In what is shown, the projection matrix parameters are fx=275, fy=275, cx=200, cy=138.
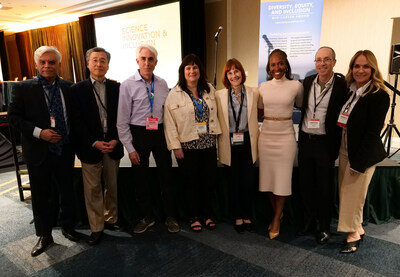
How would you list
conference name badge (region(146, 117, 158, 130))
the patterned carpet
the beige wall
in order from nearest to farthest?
the patterned carpet, conference name badge (region(146, 117, 158, 130)), the beige wall

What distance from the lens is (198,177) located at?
231 centimetres

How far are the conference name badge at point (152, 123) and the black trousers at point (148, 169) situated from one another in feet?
0.14

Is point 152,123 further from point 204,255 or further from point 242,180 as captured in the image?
point 204,255

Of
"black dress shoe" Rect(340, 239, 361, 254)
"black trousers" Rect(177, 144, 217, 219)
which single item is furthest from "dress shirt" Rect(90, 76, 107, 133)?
"black dress shoe" Rect(340, 239, 361, 254)

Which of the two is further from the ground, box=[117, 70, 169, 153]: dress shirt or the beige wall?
the beige wall

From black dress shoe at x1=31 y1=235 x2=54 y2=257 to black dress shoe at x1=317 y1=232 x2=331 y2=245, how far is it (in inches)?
85.6

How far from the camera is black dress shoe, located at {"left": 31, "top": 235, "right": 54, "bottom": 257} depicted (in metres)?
2.13

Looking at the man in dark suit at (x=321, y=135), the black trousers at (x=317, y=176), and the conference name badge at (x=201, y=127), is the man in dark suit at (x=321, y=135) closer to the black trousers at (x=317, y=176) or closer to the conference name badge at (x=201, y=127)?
the black trousers at (x=317, y=176)

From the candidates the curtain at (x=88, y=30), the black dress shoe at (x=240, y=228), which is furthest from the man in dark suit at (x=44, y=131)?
the curtain at (x=88, y=30)

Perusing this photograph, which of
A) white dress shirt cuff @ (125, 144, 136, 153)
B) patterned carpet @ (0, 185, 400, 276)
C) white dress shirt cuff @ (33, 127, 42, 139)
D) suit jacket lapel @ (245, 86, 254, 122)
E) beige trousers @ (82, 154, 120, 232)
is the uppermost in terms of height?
suit jacket lapel @ (245, 86, 254, 122)

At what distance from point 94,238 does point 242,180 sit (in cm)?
131

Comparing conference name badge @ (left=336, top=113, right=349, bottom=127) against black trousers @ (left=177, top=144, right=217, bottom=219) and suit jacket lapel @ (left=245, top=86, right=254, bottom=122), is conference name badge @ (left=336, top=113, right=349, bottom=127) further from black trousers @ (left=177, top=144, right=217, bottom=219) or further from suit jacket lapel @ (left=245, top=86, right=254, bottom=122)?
black trousers @ (left=177, top=144, right=217, bottom=219)

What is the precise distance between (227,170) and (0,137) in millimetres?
5457

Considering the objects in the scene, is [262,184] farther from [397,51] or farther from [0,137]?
[0,137]
